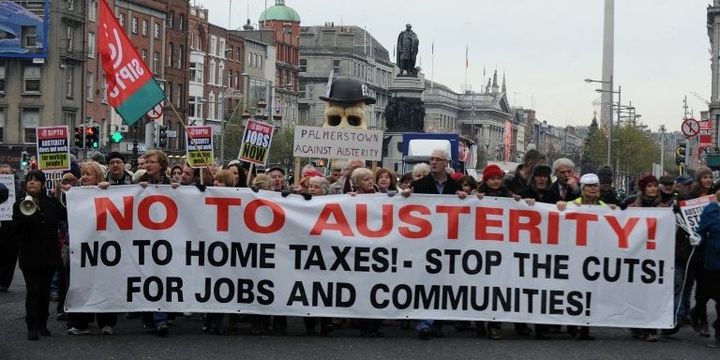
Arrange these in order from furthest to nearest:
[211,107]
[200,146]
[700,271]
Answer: [211,107] < [200,146] < [700,271]

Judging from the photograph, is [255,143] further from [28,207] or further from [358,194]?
[28,207]

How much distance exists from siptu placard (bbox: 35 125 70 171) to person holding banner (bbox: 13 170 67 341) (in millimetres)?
4409

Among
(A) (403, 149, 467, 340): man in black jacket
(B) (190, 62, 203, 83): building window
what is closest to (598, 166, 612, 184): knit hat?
(A) (403, 149, 467, 340): man in black jacket

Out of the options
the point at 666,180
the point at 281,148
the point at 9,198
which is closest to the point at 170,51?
the point at 281,148

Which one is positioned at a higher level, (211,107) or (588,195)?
(211,107)

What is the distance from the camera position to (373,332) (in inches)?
545

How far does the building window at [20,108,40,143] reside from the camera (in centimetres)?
7194

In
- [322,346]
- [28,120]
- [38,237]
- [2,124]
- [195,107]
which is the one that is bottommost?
[322,346]

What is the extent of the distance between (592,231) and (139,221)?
4.17 m

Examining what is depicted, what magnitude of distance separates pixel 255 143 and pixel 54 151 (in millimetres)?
2554

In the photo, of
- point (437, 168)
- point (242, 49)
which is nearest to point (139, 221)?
point (437, 168)

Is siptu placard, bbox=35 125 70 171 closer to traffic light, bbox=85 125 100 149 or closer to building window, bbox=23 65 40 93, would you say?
traffic light, bbox=85 125 100 149

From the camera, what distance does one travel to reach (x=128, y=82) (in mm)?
16594

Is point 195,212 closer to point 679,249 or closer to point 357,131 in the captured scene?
point 679,249
